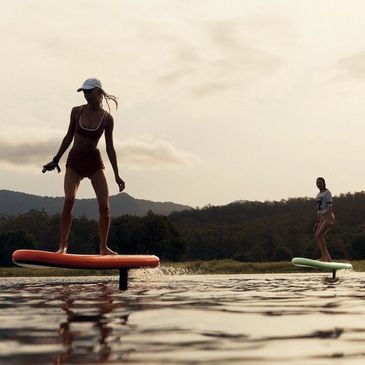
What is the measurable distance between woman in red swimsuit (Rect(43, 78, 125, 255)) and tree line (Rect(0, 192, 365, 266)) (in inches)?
2009

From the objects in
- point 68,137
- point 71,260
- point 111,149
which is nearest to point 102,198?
point 111,149

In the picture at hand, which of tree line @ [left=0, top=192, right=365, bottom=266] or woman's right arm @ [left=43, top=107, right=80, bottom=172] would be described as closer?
woman's right arm @ [left=43, top=107, right=80, bottom=172]

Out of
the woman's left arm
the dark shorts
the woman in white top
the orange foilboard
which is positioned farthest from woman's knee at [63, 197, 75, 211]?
the woman in white top

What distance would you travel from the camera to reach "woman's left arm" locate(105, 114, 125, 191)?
1245cm

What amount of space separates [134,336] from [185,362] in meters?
1.18

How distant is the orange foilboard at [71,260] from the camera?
11.2 meters

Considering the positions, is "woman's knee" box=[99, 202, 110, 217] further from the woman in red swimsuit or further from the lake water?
the lake water

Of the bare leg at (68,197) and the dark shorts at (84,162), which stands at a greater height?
the dark shorts at (84,162)

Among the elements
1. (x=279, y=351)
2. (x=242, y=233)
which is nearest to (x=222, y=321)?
(x=279, y=351)

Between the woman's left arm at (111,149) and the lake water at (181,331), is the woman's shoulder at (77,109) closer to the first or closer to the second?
the woman's left arm at (111,149)

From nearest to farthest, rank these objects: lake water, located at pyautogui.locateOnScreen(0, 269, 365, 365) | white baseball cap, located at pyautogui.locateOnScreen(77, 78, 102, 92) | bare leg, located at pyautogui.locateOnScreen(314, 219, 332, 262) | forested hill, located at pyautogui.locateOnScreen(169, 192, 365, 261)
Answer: lake water, located at pyautogui.locateOnScreen(0, 269, 365, 365)
white baseball cap, located at pyautogui.locateOnScreen(77, 78, 102, 92)
bare leg, located at pyautogui.locateOnScreen(314, 219, 332, 262)
forested hill, located at pyautogui.locateOnScreen(169, 192, 365, 261)

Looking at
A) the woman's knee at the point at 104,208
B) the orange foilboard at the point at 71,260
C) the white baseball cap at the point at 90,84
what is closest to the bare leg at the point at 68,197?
the woman's knee at the point at 104,208

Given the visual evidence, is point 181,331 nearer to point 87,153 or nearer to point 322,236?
point 87,153

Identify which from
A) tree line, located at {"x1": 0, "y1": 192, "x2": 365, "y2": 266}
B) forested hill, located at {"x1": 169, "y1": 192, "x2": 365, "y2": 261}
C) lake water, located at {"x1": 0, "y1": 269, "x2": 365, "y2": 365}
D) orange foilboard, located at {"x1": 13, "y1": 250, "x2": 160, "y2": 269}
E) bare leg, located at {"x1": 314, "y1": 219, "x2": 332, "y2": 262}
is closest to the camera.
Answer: lake water, located at {"x1": 0, "y1": 269, "x2": 365, "y2": 365}
